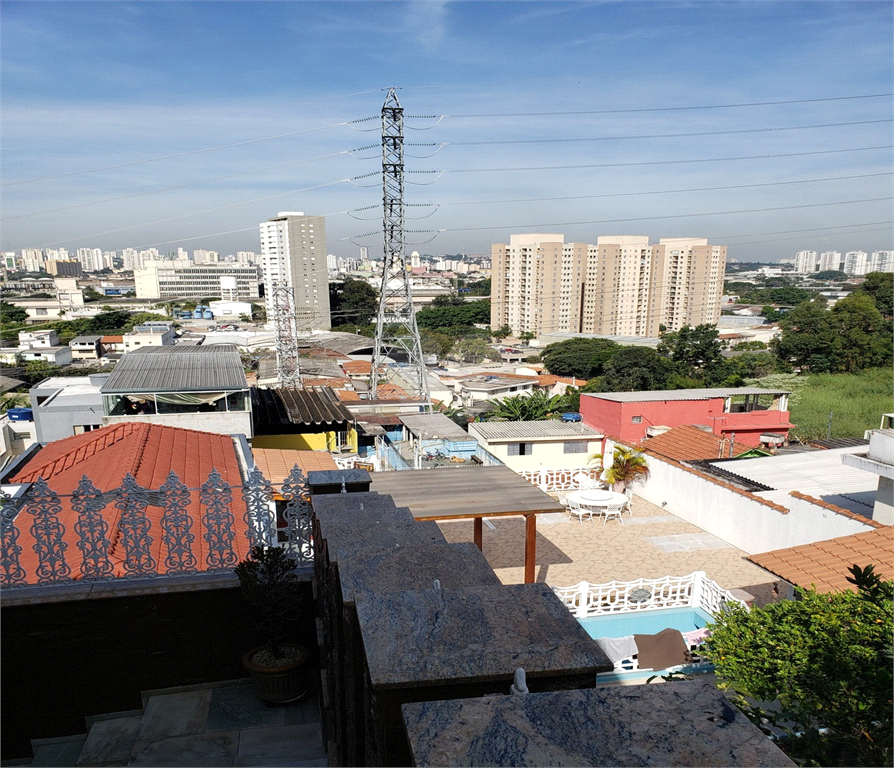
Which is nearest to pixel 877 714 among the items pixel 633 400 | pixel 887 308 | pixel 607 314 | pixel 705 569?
pixel 705 569

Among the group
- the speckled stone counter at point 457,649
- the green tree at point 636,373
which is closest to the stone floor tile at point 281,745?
the speckled stone counter at point 457,649

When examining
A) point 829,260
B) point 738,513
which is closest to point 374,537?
point 738,513

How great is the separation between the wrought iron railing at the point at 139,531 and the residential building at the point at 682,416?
15364mm

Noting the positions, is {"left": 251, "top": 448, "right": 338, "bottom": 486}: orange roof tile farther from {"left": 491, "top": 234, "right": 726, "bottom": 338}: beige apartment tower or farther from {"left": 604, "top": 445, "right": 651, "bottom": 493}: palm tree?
{"left": 491, "top": 234, "right": 726, "bottom": 338}: beige apartment tower

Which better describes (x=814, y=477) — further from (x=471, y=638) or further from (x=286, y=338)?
(x=286, y=338)

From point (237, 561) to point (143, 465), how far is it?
3.76 m

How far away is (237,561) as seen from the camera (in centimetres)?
428

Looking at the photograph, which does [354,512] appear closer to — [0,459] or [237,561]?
[237,561]

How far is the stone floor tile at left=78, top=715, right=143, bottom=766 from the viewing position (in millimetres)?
3439

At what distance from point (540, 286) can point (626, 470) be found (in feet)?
241

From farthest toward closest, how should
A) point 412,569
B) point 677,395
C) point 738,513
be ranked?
point 677,395 < point 738,513 < point 412,569

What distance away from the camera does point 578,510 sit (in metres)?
12.9

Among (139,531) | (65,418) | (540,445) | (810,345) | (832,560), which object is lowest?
(810,345)

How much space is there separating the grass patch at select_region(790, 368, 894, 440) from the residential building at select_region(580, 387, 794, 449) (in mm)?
2069
